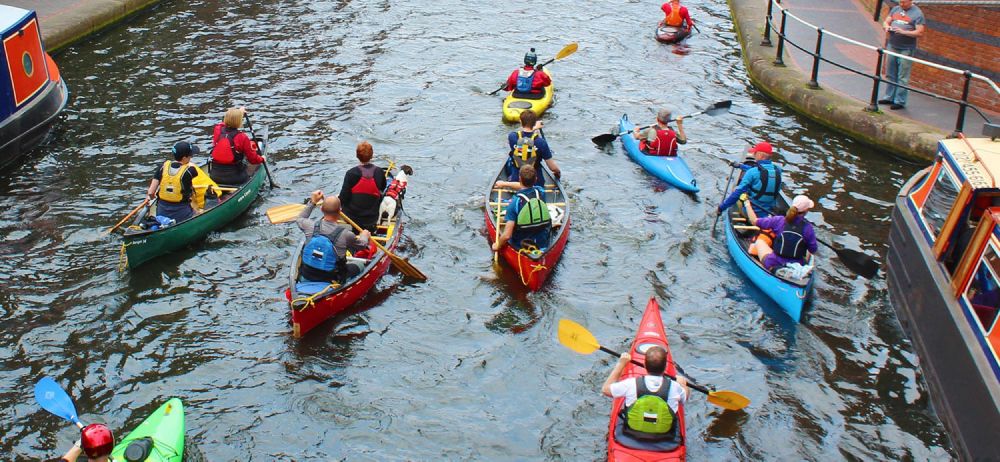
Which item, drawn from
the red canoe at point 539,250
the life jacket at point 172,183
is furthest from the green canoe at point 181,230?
the red canoe at point 539,250

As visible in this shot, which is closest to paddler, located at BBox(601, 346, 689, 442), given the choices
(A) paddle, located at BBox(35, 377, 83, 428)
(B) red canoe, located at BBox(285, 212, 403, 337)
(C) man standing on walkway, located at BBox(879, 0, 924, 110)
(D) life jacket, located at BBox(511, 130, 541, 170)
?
(B) red canoe, located at BBox(285, 212, 403, 337)

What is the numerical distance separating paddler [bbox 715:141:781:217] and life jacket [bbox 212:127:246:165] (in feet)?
26.6

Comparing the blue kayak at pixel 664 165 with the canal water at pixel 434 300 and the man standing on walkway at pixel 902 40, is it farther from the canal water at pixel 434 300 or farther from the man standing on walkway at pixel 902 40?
the man standing on walkway at pixel 902 40

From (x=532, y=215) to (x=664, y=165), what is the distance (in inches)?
196

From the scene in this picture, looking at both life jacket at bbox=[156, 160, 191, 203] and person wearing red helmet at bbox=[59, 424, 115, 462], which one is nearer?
person wearing red helmet at bbox=[59, 424, 115, 462]

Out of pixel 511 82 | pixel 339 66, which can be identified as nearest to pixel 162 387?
pixel 511 82

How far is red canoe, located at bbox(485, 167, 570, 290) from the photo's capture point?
13.6 m

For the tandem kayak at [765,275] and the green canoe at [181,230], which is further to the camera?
the green canoe at [181,230]

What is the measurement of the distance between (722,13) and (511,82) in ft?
38.7

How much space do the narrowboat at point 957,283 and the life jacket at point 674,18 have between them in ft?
45.8

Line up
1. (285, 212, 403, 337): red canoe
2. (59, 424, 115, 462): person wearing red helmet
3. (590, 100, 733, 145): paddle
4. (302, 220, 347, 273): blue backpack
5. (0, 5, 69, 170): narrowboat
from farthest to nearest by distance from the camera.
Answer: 1. (590, 100, 733, 145): paddle
2. (0, 5, 69, 170): narrowboat
3. (302, 220, 347, 273): blue backpack
4. (285, 212, 403, 337): red canoe
5. (59, 424, 115, 462): person wearing red helmet

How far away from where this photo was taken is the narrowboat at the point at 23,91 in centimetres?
1792

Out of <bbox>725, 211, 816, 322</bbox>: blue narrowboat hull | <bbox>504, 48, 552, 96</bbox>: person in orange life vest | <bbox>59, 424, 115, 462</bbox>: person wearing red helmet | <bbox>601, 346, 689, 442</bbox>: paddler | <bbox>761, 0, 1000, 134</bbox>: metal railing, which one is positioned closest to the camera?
<bbox>59, 424, 115, 462</bbox>: person wearing red helmet

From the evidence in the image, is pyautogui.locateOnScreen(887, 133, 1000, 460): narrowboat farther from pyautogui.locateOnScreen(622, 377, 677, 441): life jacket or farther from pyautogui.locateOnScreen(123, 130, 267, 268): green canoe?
pyautogui.locateOnScreen(123, 130, 267, 268): green canoe
